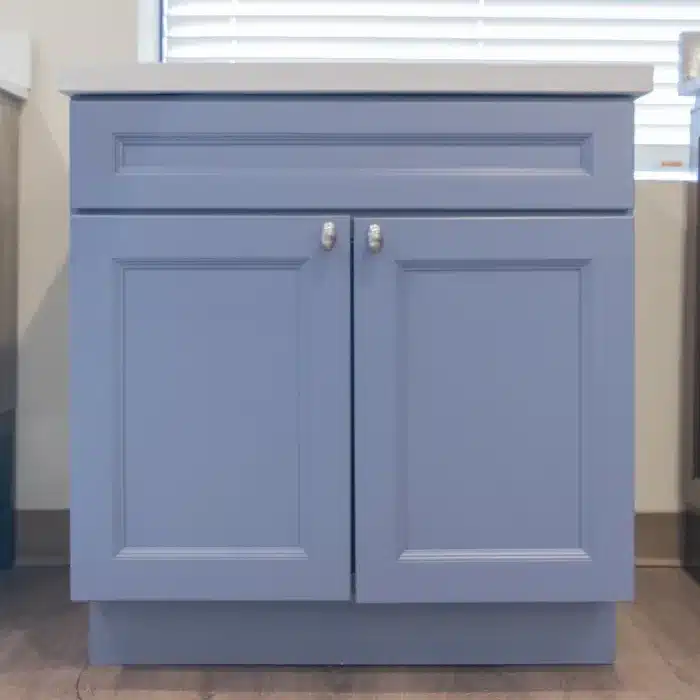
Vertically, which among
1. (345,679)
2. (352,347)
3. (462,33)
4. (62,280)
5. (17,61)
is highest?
(462,33)

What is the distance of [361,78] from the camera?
123 centimetres

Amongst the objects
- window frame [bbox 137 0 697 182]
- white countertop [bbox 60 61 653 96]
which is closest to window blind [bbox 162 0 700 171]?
window frame [bbox 137 0 697 182]

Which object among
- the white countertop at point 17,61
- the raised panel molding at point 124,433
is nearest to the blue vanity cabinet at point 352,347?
the raised panel molding at point 124,433

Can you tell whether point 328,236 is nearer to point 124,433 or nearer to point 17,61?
point 124,433

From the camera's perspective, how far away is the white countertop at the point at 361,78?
1.23 m

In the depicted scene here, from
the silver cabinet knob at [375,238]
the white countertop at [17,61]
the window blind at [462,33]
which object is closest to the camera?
Result: the silver cabinet knob at [375,238]

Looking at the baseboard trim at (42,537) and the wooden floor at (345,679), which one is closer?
the wooden floor at (345,679)

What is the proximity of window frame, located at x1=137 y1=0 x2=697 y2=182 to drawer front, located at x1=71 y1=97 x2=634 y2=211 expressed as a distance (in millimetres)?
628

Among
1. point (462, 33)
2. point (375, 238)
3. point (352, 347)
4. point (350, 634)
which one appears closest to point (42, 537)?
point (350, 634)

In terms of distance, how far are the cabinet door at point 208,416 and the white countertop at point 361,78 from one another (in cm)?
18

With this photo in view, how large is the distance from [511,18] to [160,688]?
4.83 ft

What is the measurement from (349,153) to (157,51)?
0.85 m

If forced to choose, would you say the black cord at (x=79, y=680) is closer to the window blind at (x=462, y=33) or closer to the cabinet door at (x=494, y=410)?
the cabinet door at (x=494, y=410)

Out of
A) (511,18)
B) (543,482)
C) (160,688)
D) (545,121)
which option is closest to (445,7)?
(511,18)
